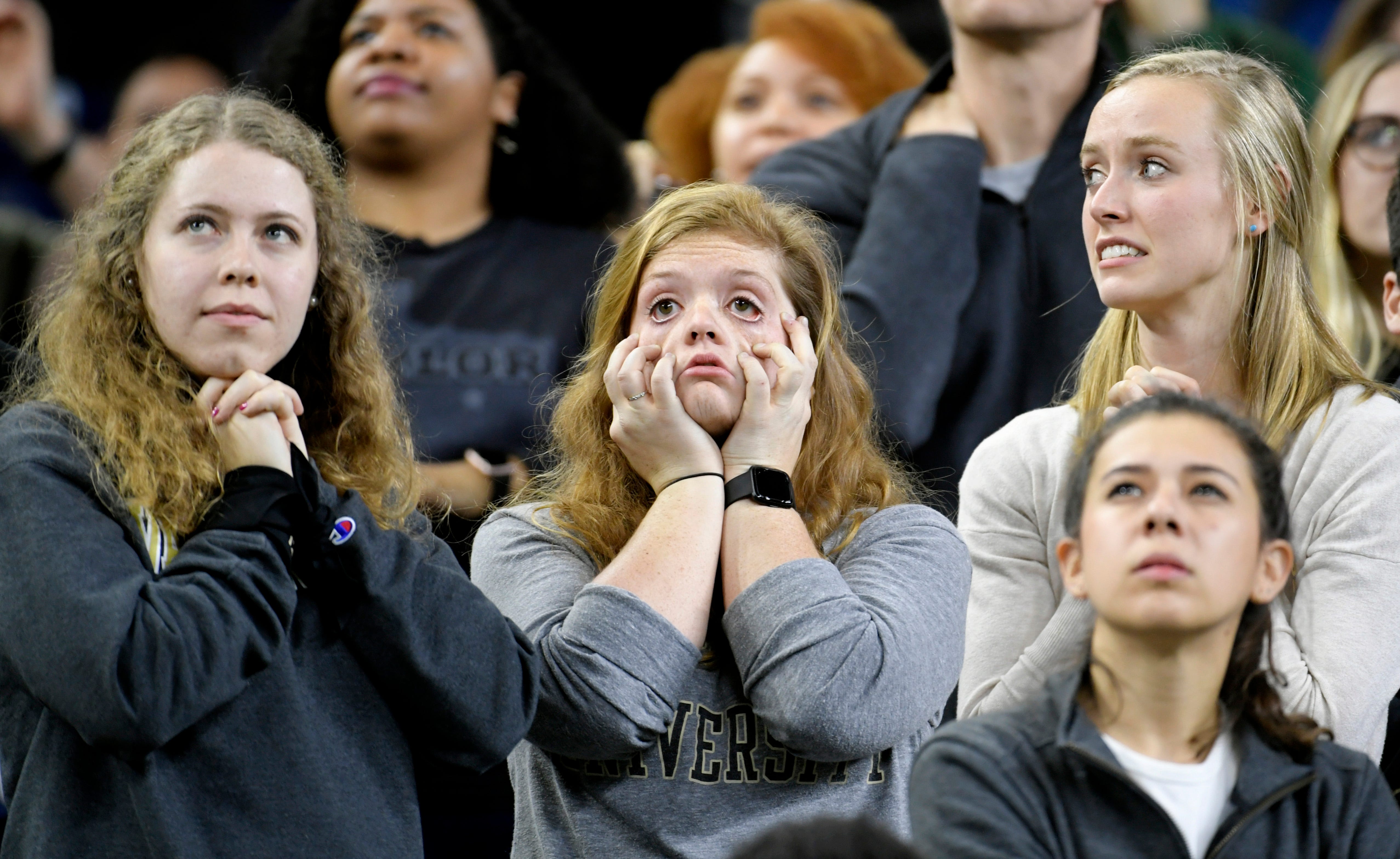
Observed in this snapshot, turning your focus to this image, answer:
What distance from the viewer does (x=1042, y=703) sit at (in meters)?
1.66

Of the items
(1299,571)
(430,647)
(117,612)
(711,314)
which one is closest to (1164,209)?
(1299,571)

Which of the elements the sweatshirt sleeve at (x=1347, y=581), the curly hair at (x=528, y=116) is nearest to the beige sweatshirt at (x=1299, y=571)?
the sweatshirt sleeve at (x=1347, y=581)

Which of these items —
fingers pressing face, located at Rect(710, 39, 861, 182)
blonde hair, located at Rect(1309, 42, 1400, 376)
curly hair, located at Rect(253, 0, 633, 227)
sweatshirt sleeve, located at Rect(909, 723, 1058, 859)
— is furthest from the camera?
fingers pressing face, located at Rect(710, 39, 861, 182)

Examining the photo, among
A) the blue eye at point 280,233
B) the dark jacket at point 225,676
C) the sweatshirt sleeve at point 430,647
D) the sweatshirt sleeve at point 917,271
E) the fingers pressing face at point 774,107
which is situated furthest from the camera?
the fingers pressing face at point 774,107

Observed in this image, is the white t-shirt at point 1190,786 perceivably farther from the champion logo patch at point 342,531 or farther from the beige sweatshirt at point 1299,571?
the champion logo patch at point 342,531

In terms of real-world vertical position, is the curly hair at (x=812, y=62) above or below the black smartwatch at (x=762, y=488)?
above

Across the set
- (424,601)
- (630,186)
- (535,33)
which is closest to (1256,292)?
(424,601)

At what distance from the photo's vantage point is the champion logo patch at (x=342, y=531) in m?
1.84

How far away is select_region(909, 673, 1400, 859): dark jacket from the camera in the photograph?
5.10ft

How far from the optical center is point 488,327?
3.17 meters

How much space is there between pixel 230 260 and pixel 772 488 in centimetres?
74

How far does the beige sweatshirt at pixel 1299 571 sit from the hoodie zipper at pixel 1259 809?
21 centimetres

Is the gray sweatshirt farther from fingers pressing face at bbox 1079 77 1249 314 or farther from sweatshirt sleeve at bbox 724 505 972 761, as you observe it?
fingers pressing face at bbox 1079 77 1249 314

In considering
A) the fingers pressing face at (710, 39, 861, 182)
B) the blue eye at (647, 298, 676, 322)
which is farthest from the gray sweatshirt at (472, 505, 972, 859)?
the fingers pressing face at (710, 39, 861, 182)
